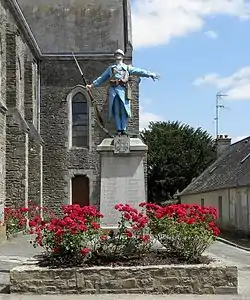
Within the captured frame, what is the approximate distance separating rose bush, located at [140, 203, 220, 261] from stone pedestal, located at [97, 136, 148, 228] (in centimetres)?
138

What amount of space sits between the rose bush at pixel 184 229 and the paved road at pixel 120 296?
3.23 ft

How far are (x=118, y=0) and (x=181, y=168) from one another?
2289cm

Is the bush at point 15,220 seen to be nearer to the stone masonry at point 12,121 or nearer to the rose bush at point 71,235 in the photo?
the stone masonry at point 12,121

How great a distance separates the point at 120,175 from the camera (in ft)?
41.5

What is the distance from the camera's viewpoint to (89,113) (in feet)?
114

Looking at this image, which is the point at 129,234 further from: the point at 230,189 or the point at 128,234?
the point at 230,189

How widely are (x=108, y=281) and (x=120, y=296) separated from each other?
365 millimetres

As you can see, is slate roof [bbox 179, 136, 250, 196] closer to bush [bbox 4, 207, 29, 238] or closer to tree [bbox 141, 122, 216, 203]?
bush [bbox 4, 207, 29, 238]

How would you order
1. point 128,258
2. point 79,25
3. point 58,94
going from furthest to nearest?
point 79,25 → point 58,94 → point 128,258

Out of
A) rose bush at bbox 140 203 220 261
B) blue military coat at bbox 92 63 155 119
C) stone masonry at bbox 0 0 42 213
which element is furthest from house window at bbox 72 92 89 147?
rose bush at bbox 140 203 220 261

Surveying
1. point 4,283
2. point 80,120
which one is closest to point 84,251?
point 4,283

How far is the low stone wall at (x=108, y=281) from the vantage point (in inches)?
379

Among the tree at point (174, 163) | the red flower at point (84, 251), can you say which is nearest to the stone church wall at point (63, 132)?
the tree at point (174, 163)

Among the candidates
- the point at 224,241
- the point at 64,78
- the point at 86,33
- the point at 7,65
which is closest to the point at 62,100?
the point at 64,78
